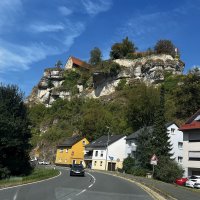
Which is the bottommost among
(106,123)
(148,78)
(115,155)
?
(115,155)

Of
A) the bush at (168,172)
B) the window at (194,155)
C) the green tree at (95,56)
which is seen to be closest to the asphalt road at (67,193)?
the bush at (168,172)

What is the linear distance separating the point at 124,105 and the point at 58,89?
116 ft

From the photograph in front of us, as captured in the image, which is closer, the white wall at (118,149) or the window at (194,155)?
the window at (194,155)

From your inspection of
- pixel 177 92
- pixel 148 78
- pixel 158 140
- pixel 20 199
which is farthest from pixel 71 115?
pixel 20 199

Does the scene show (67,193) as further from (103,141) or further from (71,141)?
(71,141)

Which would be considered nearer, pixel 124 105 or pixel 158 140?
pixel 158 140

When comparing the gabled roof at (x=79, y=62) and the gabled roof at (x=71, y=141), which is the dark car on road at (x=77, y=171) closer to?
the gabled roof at (x=71, y=141)

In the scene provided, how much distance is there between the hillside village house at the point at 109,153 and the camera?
85250 mm

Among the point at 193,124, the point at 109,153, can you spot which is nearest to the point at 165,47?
the point at 109,153

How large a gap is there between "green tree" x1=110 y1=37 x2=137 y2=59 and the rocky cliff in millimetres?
4152

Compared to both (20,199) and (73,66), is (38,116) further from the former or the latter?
(20,199)

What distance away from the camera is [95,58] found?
12719cm

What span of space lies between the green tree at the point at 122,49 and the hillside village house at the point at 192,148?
5864 centimetres

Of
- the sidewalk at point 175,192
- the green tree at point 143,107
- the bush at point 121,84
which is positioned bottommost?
the sidewalk at point 175,192
